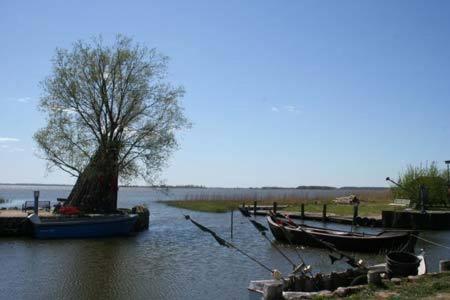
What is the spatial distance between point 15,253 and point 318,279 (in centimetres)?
1719

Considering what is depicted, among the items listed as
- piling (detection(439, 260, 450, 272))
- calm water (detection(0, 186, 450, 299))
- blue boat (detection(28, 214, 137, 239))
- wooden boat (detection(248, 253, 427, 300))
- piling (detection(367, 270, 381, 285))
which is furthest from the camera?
blue boat (detection(28, 214, 137, 239))

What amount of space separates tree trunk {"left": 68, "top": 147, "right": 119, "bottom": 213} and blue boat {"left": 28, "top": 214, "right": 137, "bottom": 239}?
418 centimetres

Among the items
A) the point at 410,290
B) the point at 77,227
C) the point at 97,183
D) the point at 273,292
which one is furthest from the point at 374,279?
the point at 97,183

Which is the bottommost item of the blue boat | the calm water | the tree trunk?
the calm water

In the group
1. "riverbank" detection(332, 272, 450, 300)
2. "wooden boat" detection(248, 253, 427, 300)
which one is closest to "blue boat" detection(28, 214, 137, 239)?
"wooden boat" detection(248, 253, 427, 300)

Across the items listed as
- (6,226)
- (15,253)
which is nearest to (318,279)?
(15,253)

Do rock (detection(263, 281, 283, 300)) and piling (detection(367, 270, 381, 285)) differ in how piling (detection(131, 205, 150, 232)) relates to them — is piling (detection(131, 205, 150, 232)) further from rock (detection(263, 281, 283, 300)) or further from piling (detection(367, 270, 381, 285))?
rock (detection(263, 281, 283, 300))

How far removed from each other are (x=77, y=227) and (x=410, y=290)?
2304 centimetres

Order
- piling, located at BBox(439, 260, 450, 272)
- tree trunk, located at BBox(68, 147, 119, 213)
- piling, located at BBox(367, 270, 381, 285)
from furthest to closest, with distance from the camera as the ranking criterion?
tree trunk, located at BBox(68, 147, 119, 213), piling, located at BBox(439, 260, 450, 272), piling, located at BBox(367, 270, 381, 285)

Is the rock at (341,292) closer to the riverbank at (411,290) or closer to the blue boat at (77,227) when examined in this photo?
the riverbank at (411,290)

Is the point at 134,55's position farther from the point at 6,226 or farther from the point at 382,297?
the point at 382,297

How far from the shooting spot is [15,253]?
2439 cm

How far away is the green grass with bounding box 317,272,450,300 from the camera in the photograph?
10.4 metres

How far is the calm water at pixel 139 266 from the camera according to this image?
1617cm
